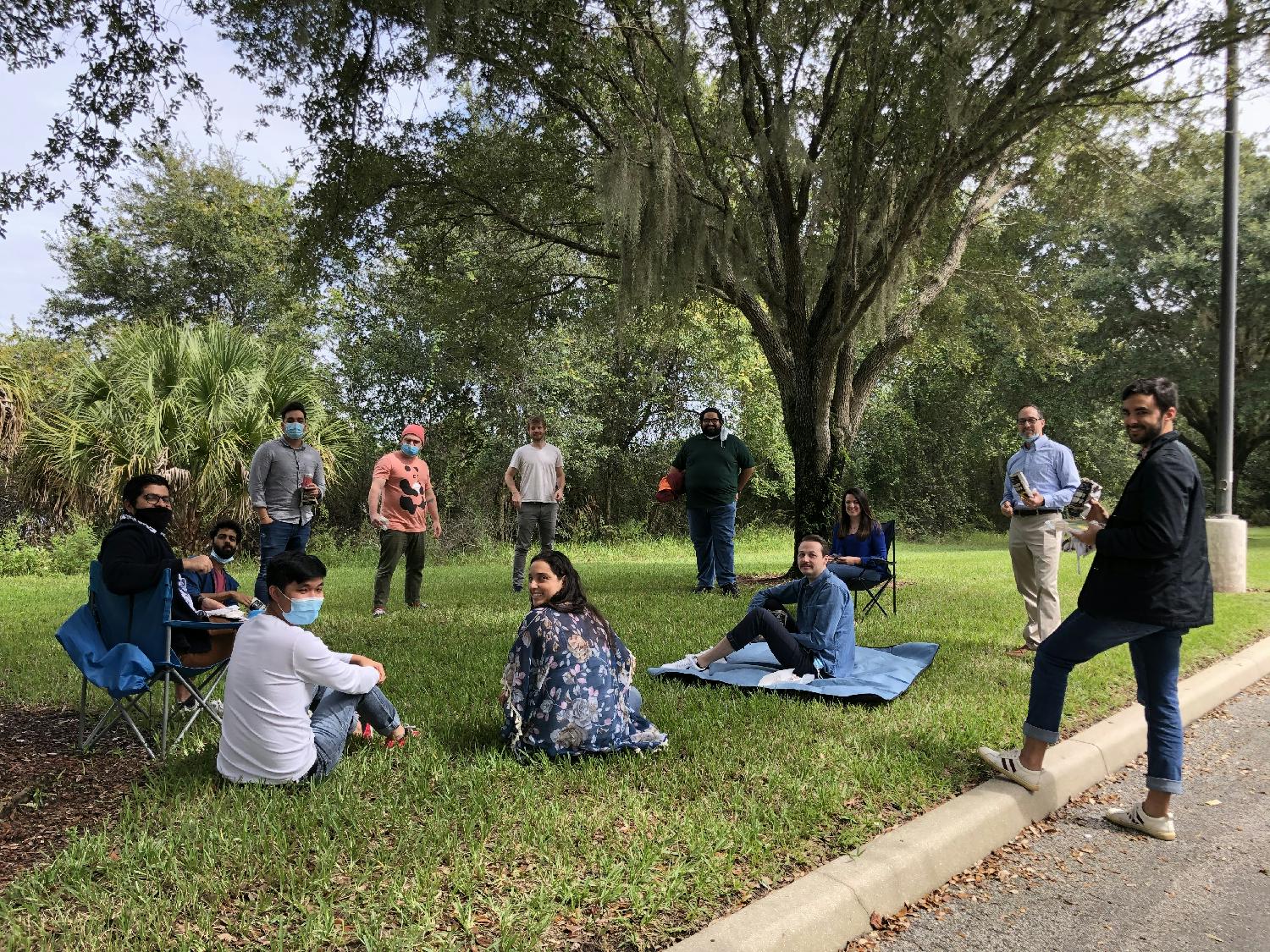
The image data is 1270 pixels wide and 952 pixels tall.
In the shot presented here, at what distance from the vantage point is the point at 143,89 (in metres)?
6.07

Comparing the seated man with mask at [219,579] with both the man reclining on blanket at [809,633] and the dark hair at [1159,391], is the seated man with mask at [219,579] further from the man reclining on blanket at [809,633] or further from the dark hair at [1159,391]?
the dark hair at [1159,391]

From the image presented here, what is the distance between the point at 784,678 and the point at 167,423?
11.0m

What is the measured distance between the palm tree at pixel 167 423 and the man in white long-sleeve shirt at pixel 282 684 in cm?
969

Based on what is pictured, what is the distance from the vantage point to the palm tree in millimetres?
11969

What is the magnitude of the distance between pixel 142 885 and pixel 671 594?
7.11 m


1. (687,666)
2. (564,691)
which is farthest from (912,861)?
(687,666)

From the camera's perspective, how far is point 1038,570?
20.5 ft

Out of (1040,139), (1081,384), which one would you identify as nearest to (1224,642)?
(1040,139)

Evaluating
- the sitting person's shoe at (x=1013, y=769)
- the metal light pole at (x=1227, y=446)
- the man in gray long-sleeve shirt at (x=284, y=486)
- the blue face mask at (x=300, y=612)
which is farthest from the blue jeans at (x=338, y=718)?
the metal light pole at (x=1227, y=446)

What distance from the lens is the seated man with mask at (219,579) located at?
16.1 ft

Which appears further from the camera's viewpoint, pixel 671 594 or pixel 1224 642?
pixel 671 594

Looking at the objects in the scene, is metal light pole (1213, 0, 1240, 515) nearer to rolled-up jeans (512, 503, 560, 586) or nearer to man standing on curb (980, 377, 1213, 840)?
man standing on curb (980, 377, 1213, 840)

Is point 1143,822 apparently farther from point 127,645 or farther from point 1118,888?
point 127,645

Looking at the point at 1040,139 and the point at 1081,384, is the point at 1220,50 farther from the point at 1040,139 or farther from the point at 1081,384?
the point at 1081,384
